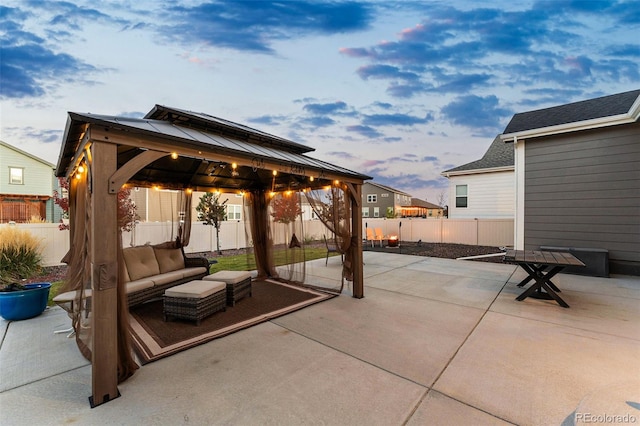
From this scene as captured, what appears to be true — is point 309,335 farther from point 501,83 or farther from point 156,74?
point 501,83

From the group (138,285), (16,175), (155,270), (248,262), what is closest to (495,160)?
(248,262)

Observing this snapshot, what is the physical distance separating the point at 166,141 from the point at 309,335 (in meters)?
2.81

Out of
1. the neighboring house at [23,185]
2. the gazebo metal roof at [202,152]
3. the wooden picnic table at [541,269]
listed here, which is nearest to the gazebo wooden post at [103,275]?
the gazebo metal roof at [202,152]

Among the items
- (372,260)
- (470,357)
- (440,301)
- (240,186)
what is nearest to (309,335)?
(470,357)

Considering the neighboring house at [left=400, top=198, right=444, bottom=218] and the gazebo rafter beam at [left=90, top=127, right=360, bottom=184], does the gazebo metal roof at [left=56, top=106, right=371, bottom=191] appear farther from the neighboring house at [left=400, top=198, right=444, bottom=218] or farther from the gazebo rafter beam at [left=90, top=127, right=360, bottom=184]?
the neighboring house at [left=400, top=198, right=444, bottom=218]

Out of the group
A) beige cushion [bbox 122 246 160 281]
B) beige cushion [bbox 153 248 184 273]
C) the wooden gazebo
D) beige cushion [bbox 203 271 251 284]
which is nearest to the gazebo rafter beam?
the wooden gazebo

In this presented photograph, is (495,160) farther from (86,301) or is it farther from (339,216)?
(86,301)

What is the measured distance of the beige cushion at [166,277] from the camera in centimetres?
459

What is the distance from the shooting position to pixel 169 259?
17.5 ft

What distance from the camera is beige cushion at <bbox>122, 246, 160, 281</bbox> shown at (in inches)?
182

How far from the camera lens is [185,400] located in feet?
7.13

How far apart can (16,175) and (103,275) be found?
58.8ft

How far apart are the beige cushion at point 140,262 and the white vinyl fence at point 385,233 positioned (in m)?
1.86

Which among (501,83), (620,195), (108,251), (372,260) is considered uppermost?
(501,83)
